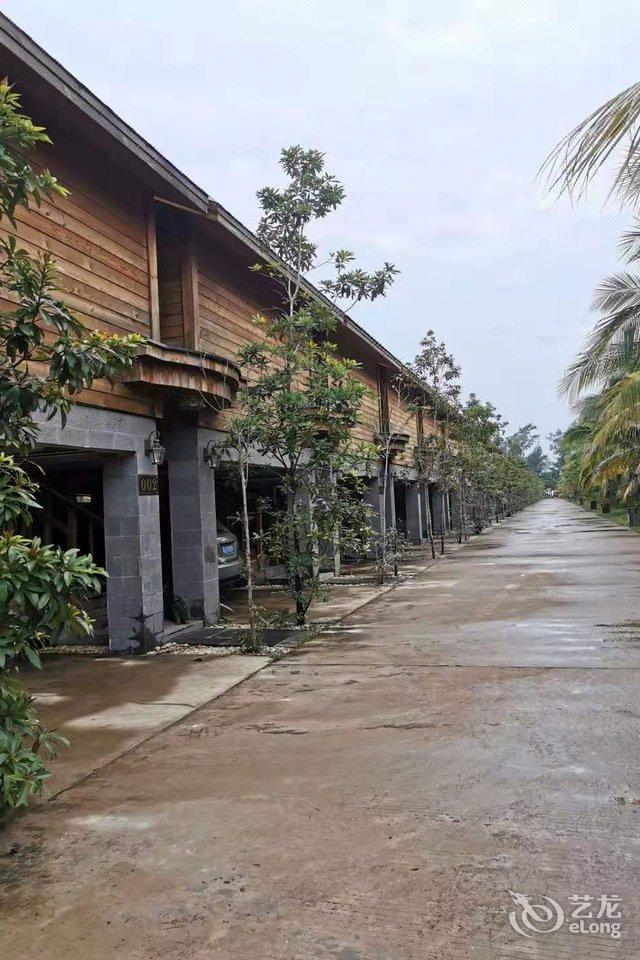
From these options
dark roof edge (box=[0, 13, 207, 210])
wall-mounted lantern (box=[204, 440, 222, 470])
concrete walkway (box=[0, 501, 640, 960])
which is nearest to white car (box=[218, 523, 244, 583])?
wall-mounted lantern (box=[204, 440, 222, 470])

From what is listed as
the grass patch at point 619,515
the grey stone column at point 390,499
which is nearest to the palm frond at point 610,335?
the grey stone column at point 390,499

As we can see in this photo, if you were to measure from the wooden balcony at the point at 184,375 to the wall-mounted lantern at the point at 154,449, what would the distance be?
0.53 meters

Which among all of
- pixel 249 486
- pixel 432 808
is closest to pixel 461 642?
pixel 432 808

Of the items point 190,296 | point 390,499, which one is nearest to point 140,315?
point 190,296

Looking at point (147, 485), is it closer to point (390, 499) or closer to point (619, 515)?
point (390, 499)

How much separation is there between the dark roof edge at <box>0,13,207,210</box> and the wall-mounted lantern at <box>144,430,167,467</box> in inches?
112

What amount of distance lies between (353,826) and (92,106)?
21.2 feet

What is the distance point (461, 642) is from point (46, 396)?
542 centimetres

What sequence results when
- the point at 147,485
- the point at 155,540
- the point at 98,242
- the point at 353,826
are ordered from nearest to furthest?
the point at 353,826
the point at 98,242
the point at 147,485
the point at 155,540

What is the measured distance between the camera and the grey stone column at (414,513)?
24556 millimetres

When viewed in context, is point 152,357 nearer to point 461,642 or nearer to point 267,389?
point 267,389

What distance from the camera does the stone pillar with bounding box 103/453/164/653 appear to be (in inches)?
315

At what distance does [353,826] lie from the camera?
3492 millimetres

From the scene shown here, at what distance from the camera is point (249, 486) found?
54.8 feet
